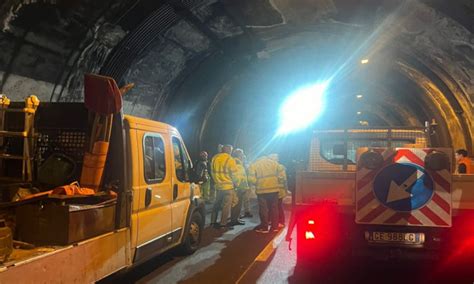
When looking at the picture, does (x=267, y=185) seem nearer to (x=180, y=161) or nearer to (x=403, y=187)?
(x=180, y=161)

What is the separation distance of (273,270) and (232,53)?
8.32 metres

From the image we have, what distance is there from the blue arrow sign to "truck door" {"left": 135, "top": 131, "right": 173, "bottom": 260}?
2.68m

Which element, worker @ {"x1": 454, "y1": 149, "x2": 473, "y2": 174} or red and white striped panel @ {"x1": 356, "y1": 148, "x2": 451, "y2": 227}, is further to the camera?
worker @ {"x1": 454, "y1": 149, "x2": 473, "y2": 174}

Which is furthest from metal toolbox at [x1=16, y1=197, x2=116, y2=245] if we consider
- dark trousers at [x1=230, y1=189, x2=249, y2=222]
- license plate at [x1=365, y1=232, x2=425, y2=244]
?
dark trousers at [x1=230, y1=189, x2=249, y2=222]

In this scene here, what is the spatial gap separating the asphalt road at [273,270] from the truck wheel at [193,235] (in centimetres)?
12

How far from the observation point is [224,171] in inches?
392

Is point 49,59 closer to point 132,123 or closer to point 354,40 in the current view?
point 132,123

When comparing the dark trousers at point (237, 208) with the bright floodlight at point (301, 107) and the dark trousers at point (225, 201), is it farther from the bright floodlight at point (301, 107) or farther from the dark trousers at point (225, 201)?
the bright floodlight at point (301, 107)

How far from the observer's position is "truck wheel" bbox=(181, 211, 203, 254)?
711 centimetres

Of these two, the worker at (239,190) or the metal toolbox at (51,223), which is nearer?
the metal toolbox at (51,223)

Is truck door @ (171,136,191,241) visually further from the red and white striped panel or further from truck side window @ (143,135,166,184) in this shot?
the red and white striped panel

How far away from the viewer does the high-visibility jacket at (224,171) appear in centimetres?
995

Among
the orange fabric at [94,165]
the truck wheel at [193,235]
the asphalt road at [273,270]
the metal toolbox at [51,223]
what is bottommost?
the asphalt road at [273,270]

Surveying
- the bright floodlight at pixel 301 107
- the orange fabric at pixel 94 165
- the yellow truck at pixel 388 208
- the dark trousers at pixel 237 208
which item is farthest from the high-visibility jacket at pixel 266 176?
the bright floodlight at pixel 301 107
